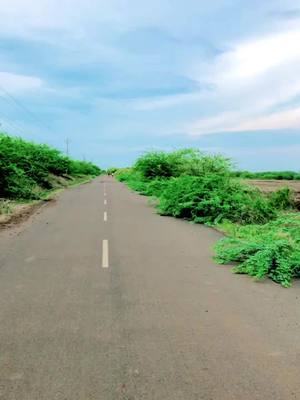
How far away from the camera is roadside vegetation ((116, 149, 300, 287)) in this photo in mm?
9000

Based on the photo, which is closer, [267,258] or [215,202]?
[267,258]

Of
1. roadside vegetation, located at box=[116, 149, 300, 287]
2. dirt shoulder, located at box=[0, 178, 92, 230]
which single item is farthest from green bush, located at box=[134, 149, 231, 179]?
dirt shoulder, located at box=[0, 178, 92, 230]

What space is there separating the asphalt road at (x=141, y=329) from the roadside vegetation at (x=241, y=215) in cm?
58

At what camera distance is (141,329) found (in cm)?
574

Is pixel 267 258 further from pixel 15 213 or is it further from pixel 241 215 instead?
pixel 15 213

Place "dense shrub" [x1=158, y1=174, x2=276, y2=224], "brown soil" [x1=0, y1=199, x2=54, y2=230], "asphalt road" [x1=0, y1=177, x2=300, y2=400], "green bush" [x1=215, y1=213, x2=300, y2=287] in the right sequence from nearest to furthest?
"asphalt road" [x1=0, y1=177, x2=300, y2=400] < "green bush" [x1=215, y1=213, x2=300, y2=287] < "brown soil" [x1=0, y1=199, x2=54, y2=230] < "dense shrub" [x1=158, y1=174, x2=276, y2=224]

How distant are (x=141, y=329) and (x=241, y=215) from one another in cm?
1177

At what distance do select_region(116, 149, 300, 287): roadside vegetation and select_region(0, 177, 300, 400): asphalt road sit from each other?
0.58 meters

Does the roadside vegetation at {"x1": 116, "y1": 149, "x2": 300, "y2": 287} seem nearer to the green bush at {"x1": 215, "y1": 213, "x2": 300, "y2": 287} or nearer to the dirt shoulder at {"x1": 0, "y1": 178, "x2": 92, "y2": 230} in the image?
the green bush at {"x1": 215, "y1": 213, "x2": 300, "y2": 287}

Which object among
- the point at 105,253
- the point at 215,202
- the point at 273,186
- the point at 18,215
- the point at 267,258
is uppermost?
the point at 215,202

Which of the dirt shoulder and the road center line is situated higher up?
the road center line

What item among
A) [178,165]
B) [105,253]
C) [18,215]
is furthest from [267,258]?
[178,165]

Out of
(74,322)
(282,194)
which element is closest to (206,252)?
(74,322)

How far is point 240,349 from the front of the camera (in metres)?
5.18
